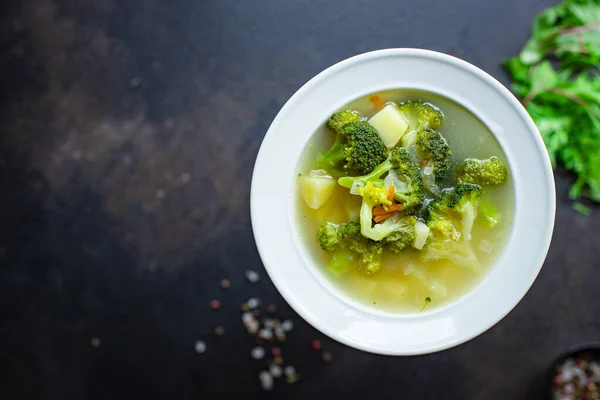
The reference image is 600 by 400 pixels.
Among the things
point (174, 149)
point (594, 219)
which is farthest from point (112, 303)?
point (594, 219)

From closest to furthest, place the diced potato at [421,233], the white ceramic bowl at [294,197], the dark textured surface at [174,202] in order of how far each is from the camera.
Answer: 1. the white ceramic bowl at [294,197]
2. the diced potato at [421,233]
3. the dark textured surface at [174,202]

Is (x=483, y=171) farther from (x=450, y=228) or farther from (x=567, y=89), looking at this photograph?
(x=567, y=89)

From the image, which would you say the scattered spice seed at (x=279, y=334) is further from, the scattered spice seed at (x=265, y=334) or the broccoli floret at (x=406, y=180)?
the broccoli floret at (x=406, y=180)

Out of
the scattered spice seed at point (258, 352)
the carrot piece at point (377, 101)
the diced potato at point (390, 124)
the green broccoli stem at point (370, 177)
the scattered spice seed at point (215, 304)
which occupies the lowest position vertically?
the scattered spice seed at point (258, 352)

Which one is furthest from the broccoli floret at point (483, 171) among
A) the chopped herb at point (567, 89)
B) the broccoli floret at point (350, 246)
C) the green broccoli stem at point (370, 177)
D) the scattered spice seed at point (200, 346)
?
the scattered spice seed at point (200, 346)

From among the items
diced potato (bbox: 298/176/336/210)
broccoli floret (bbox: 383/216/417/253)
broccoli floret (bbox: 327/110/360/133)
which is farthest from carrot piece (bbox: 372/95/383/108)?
broccoli floret (bbox: 383/216/417/253)

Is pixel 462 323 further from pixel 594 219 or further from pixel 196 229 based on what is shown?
pixel 196 229

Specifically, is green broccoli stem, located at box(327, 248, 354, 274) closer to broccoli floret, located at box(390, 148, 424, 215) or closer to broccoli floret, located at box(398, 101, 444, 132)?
broccoli floret, located at box(390, 148, 424, 215)

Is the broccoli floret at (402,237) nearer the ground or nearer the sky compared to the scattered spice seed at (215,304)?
nearer the sky
